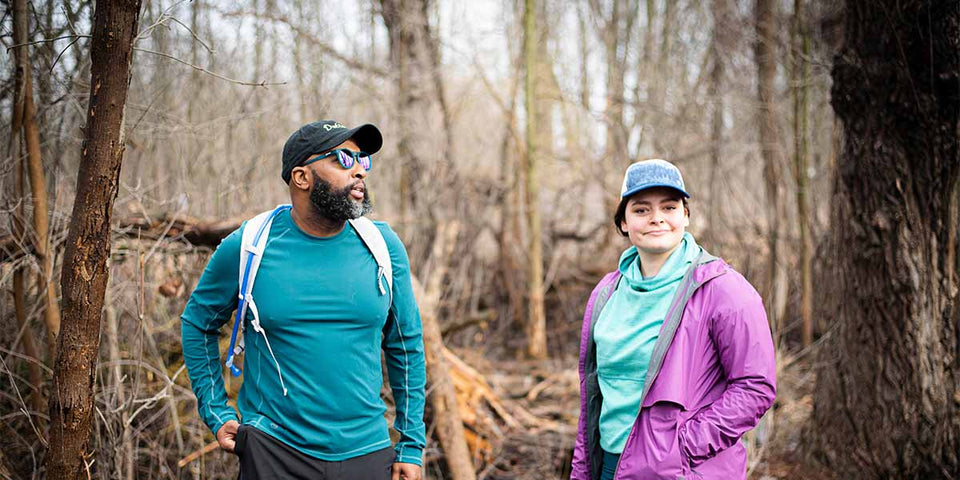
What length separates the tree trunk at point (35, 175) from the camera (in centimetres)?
365

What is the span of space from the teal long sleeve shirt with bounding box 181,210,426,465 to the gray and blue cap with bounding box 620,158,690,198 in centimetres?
99

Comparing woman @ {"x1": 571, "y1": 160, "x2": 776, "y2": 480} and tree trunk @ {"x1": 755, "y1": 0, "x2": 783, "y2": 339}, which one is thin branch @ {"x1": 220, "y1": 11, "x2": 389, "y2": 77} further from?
woman @ {"x1": 571, "y1": 160, "x2": 776, "y2": 480}

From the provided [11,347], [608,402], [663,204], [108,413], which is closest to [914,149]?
[663,204]

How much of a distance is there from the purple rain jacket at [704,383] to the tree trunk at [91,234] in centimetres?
195

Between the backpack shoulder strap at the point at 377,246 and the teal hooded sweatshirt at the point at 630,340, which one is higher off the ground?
the backpack shoulder strap at the point at 377,246

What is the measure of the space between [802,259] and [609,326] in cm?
682

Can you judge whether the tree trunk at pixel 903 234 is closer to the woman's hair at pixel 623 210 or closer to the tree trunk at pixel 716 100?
the woman's hair at pixel 623 210

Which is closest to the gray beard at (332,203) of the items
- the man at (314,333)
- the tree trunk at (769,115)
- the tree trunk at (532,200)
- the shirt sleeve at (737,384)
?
the man at (314,333)

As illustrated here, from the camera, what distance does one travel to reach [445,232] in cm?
909

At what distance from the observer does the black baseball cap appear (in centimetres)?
291

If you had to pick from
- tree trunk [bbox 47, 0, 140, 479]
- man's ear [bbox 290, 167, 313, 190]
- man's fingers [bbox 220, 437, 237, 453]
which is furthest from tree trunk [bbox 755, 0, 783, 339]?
tree trunk [bbox 47, 0, 140, 479]

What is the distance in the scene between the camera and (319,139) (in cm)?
291

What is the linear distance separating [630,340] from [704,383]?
302 millimetres

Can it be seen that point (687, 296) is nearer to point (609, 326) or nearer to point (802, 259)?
point (609, 326)
